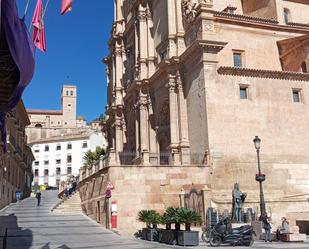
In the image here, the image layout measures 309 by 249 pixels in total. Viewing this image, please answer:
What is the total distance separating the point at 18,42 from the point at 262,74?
21981 millimetres

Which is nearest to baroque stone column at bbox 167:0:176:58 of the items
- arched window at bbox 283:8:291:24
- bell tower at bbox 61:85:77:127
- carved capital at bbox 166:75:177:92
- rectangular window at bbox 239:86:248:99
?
carved capital at bbox 166:75:177:92

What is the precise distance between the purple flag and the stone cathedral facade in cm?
1535

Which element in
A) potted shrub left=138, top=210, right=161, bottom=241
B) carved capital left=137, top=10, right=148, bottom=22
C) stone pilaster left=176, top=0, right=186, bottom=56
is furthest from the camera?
carved capital left=137, top=10, right=148, bottom=22

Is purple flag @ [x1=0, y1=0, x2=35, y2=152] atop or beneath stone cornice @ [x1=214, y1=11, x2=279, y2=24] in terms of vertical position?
beneath

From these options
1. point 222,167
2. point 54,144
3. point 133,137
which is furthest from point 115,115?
point 54,144

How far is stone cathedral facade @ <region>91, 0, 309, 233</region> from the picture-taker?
24156mm

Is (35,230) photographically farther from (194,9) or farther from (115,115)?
(115,115)

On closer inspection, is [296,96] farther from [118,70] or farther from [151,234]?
[118,70]

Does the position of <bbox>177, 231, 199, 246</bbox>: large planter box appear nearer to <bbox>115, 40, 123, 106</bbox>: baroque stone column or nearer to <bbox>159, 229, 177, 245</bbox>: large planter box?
<bbox>159, 229, 177, 245</bbox>: large planter box

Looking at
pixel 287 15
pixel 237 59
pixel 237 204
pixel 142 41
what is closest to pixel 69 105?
pixel 142 41

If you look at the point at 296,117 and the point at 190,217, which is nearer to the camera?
the point at 190,217

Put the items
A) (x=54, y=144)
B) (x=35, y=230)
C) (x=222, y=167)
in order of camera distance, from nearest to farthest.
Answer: (x=35, y=230)
(x=222, y=167)
(x=54, y=144)

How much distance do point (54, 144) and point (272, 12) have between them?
198ft

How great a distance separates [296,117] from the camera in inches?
1103
